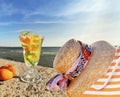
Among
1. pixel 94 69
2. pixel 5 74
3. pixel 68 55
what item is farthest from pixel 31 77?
pixel 94 69

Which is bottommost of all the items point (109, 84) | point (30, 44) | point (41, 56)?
point (41, 56)

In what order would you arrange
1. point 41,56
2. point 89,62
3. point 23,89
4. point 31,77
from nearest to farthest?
point 89,62 < point 23,89 < point 31,77 < point 41,56

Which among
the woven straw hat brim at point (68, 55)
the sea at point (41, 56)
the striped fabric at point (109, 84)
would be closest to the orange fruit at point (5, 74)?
the sea at point (41, 56)

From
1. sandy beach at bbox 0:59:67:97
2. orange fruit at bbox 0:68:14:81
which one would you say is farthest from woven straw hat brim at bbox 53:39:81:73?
orange fruit at bbox 0:68:14:81

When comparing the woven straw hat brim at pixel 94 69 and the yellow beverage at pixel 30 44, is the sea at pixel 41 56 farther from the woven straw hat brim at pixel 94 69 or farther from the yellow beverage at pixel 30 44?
the woven straw hat brim at pixel 94 69

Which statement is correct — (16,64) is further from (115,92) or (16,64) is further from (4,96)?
(115,92)

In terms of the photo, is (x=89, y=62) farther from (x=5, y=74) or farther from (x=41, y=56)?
(x=41, y=56)

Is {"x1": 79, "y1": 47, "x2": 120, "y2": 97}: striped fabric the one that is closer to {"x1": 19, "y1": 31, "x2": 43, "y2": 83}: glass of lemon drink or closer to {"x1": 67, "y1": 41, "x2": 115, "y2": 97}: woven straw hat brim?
{"x1": 67, "y1": 41, "x2": 115, "y2": 97}: woven straw hat brim
